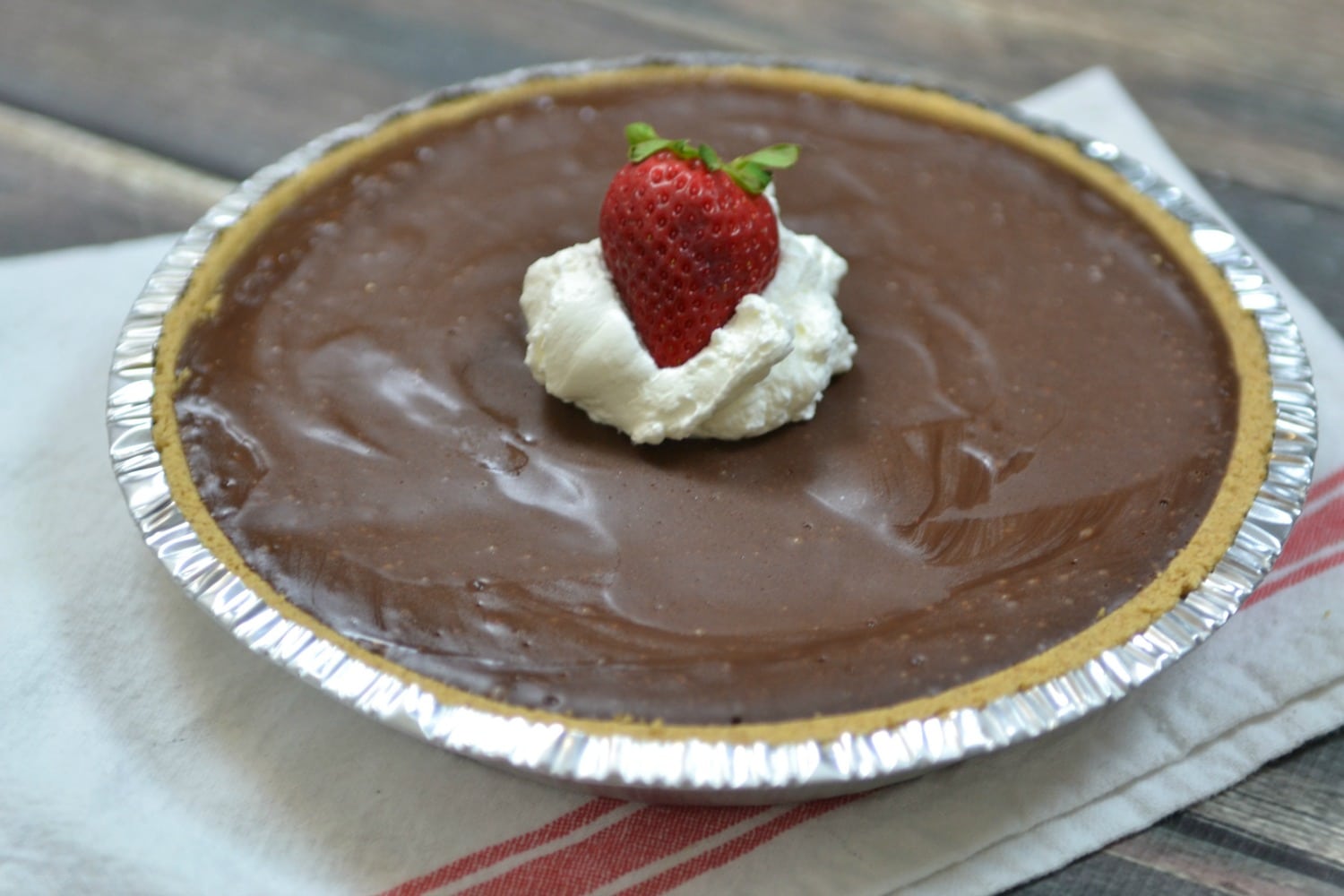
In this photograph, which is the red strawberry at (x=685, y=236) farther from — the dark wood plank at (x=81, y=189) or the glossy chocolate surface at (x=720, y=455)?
the dark wood plank at (x=81, y=189)

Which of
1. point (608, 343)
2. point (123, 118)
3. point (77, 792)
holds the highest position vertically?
point (608, 343)

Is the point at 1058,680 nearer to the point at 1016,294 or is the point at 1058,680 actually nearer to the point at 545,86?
the point at 1016,294

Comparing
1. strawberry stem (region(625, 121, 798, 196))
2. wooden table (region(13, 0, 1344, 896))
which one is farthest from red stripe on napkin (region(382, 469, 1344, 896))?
wooden table (region(13, 0, 1344, 896))

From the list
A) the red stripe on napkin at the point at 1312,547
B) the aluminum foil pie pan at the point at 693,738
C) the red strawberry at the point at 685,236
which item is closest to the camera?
the aluminum foil pie pan at the point at 693,738

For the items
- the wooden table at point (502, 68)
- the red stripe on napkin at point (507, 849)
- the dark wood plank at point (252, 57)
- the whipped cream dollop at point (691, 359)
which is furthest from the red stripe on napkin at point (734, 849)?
the dark wood plank at point (252, 57)

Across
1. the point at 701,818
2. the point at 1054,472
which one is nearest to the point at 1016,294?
the point at 1054,472

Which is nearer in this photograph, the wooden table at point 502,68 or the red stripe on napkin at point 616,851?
the red stripe on napkin at point 616,851

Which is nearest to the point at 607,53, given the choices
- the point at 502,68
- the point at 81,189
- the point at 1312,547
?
the point at 502,68
